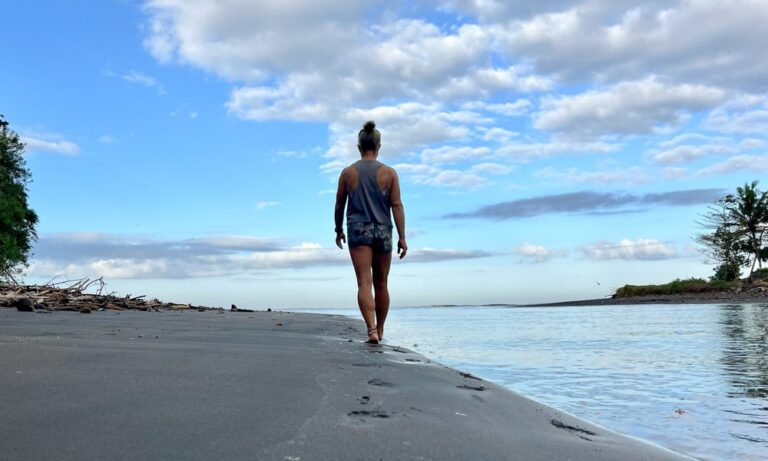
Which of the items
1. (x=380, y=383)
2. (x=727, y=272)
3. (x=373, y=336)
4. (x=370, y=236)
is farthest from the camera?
(x=727, y=272)

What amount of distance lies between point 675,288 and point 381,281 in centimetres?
Answer: 4914

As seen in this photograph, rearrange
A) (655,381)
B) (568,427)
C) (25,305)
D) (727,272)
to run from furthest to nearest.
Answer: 1. (727,272)
2. (25,305)
3. (655,381)
4. (568,427)

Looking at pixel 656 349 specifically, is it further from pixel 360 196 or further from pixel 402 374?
pixel 402 374

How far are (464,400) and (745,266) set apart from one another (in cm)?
5681

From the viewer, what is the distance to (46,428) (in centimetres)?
163

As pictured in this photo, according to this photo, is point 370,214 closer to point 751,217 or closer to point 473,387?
point 473,387

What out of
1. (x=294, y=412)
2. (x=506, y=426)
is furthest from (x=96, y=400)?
(x=506, y=426)

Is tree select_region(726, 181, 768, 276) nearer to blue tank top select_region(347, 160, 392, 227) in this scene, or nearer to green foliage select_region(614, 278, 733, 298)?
green foliage select_region(614, 278, 733, 298)

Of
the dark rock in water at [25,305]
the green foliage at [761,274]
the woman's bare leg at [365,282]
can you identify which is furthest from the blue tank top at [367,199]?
the green foliage at [761,274]

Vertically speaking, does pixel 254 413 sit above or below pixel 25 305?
below

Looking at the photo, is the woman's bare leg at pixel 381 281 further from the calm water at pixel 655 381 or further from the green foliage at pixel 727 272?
the green foliage at pixel 727 272

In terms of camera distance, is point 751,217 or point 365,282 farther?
point 751,217

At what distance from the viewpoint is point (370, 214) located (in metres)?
5.93

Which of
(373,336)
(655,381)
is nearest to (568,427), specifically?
(655,381)
